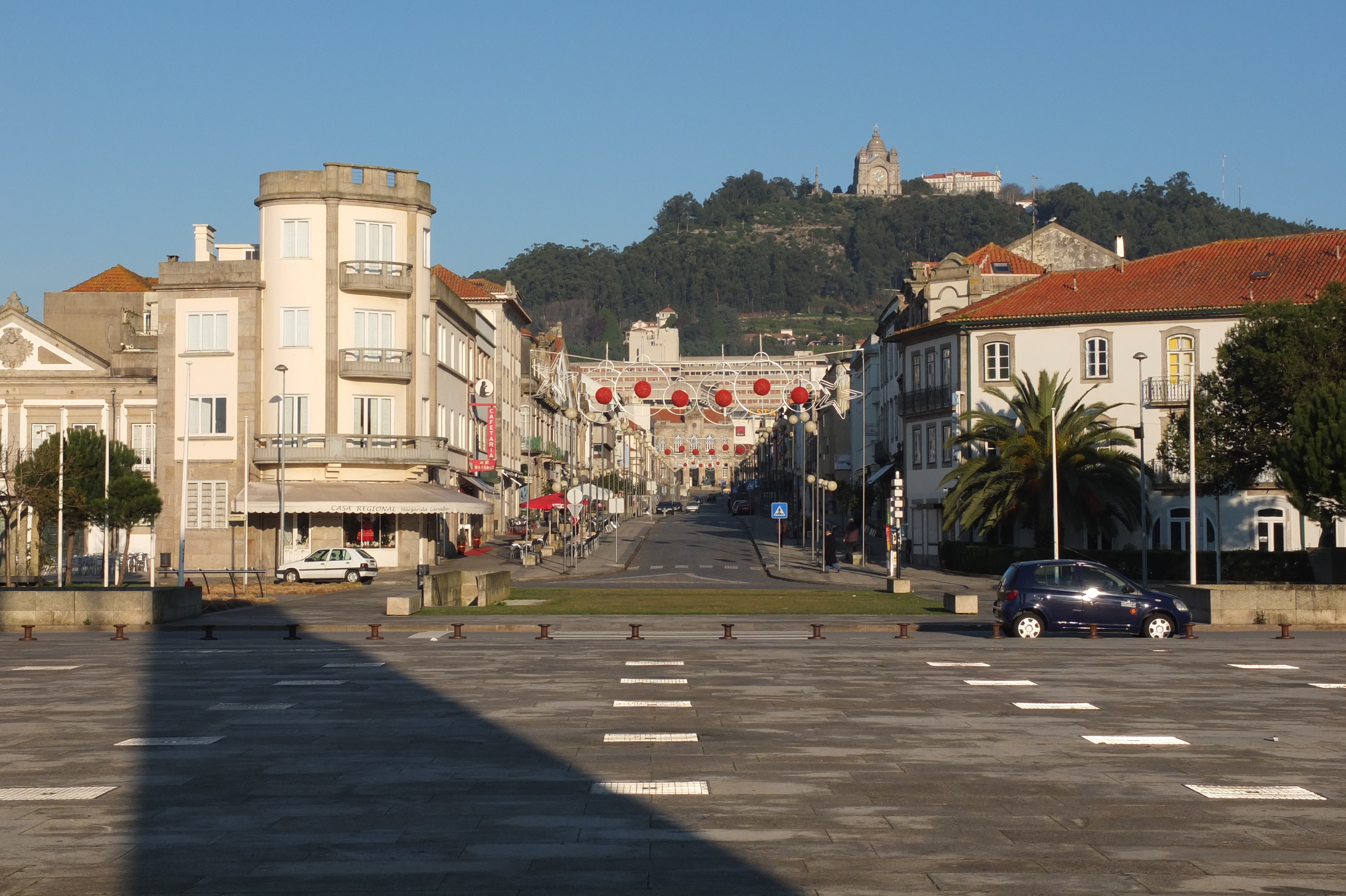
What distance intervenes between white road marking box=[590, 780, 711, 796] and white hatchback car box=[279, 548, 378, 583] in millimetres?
42334

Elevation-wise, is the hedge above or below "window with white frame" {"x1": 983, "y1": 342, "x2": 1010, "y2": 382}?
below

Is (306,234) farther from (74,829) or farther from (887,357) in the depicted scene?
(74,829)

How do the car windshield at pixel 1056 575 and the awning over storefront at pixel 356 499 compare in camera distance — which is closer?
the car windshield at pixel 1056 575

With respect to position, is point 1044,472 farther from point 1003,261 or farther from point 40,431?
point 40,431

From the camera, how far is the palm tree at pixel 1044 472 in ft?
176

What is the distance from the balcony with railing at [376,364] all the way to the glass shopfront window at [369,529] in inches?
232

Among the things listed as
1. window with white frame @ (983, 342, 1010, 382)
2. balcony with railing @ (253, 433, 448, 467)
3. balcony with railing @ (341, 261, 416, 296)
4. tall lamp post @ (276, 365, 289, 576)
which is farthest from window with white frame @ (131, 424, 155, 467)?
window with white frame @ (983, 342, 1010, 382)

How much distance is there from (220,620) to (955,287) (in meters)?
43.5

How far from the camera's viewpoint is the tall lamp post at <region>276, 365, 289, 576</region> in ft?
179

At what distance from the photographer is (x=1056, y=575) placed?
30172 mm

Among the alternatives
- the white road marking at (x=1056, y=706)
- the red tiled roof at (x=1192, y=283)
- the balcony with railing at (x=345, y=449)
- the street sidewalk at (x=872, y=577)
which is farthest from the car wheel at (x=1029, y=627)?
the balcony with railing at (x=345, y=449)

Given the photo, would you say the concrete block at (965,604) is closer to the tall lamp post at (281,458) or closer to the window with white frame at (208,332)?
the tall lamp post at (281,458)

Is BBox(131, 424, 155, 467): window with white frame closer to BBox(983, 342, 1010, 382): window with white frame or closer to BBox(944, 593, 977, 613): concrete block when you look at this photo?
BBox(983, 342, 1010, 382): window with white frame

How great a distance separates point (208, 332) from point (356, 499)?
33.2ft
